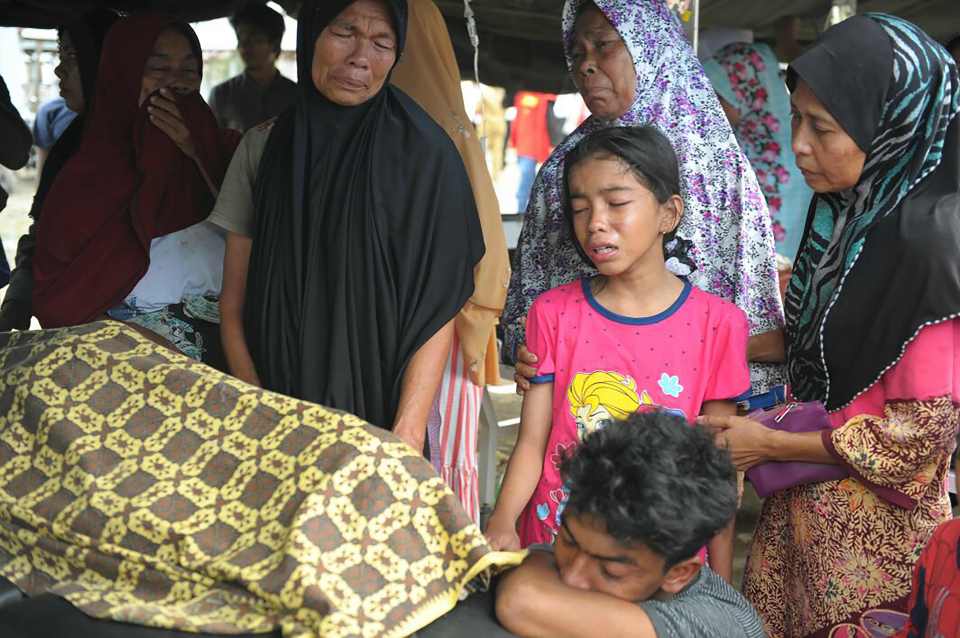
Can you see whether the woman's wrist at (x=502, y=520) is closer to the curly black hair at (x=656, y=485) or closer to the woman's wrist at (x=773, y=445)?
the curly black hair at (x=656, y=485)

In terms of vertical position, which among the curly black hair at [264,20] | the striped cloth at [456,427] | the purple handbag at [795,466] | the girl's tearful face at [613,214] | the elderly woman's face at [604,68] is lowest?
the striped cloth at [456,427]

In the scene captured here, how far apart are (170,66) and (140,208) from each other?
46 centimetres

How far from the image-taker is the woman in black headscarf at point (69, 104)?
330cm

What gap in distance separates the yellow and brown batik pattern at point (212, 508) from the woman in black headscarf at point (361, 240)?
12.1 inches

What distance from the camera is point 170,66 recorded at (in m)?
3.03

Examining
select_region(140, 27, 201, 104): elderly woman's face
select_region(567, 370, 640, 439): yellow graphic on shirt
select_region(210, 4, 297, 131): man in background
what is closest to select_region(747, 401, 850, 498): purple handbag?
select_region(567, 370, 640, 439): yellow graphic on shirt

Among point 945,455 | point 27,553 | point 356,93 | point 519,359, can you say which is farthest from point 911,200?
point 27,553

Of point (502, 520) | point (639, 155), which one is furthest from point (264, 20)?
point (502, 520)

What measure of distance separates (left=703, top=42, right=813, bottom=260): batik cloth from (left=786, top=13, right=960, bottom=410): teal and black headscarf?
8.32 ft

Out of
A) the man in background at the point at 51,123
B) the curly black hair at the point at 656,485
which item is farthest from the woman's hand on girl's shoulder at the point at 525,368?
the man in background at the point at 51,123

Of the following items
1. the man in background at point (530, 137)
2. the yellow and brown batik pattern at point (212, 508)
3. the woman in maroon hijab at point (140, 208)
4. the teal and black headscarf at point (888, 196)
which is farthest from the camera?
the man in background at point (530, 137)

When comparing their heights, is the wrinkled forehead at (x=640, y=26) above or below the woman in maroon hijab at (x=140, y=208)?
above

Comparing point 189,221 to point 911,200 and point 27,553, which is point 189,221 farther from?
point 911,200

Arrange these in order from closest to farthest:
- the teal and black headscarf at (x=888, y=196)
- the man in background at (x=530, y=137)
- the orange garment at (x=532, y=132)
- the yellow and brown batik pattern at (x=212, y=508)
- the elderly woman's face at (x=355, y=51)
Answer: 1. the yellow and brown batik pattern at (x=212, y=508)
2. the teal and black headscarf at (x=888, y=196)
3. the elderly woman's face at (x=355, y=51)
4. the man in background at (x=530, y=137)
5. the orange garment at (x=532, y=132)
